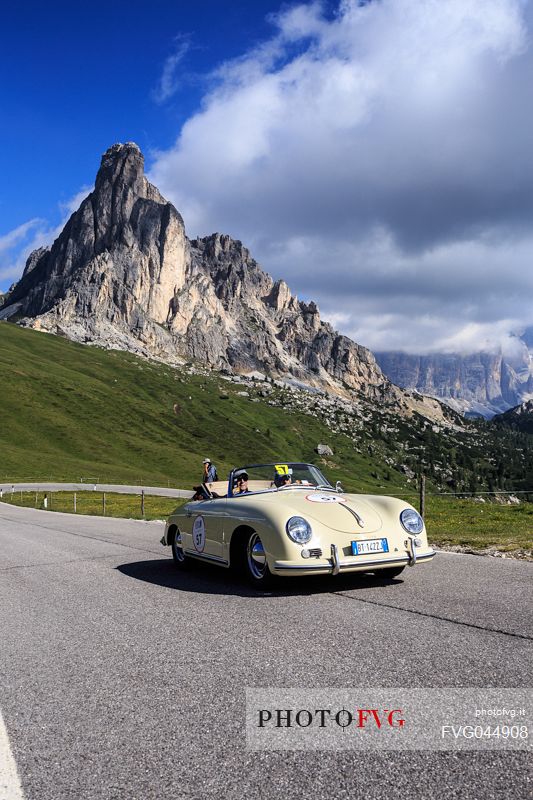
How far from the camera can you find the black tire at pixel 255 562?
25.1 ft

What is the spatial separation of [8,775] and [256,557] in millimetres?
4882

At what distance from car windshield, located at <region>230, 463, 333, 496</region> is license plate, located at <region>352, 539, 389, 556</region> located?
218 cm

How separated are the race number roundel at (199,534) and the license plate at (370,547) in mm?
2999

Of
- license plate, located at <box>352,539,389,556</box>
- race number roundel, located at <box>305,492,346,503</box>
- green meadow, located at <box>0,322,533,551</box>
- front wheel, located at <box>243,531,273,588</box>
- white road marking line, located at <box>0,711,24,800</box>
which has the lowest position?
white road marking line, located at <box>0,711,24,800</box>

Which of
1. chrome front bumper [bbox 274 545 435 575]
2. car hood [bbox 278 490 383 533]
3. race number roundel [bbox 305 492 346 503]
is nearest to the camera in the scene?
chrome front bumper [bbox 274 545 435 575]

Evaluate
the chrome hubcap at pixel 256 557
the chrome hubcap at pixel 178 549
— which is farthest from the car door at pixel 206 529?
the chrome hubcap at pixel 256 557

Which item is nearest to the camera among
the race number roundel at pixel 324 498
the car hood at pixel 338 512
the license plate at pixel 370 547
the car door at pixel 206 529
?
the license plate at pixel 370 547

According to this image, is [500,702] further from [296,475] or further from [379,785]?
[296,475]

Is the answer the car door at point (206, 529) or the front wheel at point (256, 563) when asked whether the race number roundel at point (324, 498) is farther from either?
the car door at point (206, 529)

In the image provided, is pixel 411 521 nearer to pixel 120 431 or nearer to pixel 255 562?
pixel 255 562

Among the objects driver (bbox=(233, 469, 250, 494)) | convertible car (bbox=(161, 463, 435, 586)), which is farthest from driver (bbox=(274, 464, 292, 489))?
driver (bbox=(233, 469, 250, 494))

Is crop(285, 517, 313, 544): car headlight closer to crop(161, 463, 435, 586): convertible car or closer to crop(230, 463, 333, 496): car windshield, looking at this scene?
crop(161, 463, 435, 586): convertible car

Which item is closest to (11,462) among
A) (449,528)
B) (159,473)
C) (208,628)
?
(159,473)

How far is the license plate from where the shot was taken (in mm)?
7375
